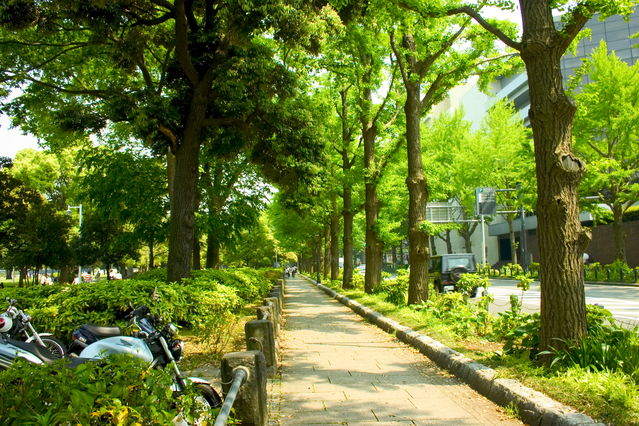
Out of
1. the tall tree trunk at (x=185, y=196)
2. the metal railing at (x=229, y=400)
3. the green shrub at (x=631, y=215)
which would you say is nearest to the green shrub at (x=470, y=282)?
Answer: the tall tree trunk at (x=185, y=196)

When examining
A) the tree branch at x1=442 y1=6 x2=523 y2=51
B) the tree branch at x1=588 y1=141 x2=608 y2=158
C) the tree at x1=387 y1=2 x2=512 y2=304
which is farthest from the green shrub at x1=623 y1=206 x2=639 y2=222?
the tree branch at x1=442 y1=6 x2=523 y2=51

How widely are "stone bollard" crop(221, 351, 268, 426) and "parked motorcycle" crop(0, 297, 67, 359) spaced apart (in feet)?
14.3

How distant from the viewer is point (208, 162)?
19984 mm

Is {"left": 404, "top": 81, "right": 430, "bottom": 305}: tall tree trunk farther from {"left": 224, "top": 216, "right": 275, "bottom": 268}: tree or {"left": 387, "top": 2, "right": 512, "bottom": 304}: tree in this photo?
{"left": 224, "top": 216, "right": 275, "bottom": 268}: tree

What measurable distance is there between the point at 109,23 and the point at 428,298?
1037cm

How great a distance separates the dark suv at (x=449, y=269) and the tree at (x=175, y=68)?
34.4 feet

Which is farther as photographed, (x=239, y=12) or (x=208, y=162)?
(x=208, y=162)

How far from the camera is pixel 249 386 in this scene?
405 centimetres

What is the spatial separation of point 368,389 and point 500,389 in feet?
5.38

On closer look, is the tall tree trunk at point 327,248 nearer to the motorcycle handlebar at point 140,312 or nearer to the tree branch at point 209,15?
the tree branch at point 209,15

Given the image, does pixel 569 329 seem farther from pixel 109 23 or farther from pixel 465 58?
pixel 109 23

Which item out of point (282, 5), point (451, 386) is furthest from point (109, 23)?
point (451, 386)

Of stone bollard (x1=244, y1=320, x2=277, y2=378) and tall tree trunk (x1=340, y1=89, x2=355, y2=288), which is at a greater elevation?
tall tree trunk (x1=340, y1=89, x2=355, y2=288)

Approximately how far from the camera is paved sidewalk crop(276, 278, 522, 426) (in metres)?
4.98
